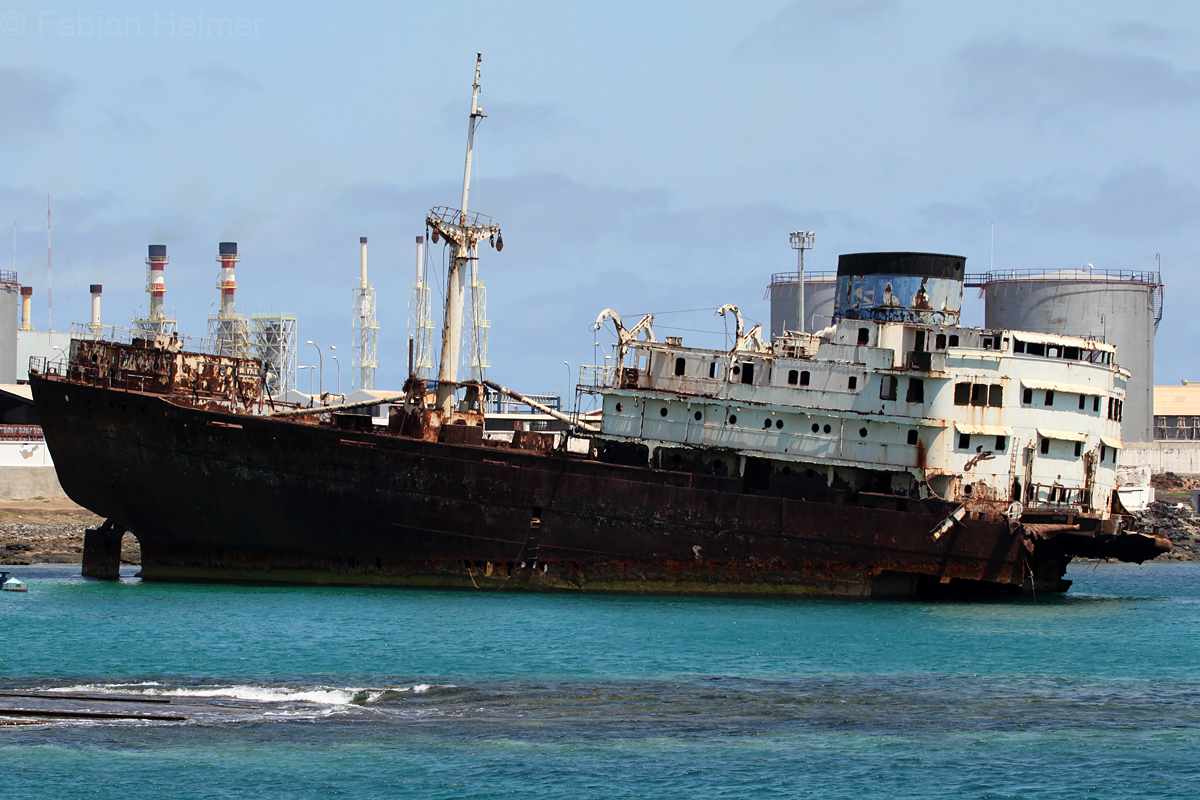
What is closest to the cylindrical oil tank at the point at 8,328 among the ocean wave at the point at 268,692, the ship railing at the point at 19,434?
the ship railing at the point at 19,434

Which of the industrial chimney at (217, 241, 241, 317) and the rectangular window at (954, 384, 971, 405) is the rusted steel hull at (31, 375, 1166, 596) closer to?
the rectangular window at (954, 384, 971, 405)

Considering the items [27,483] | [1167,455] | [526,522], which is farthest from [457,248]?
[1167,455]

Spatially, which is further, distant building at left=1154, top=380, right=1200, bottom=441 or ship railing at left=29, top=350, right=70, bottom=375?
distant building at left=1154, top=380, right=1200, bottom=441

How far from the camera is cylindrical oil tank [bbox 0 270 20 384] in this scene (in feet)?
263

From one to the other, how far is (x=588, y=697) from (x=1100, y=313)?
178ft

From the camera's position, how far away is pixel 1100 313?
69.8 metres

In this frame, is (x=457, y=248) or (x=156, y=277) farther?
(x=156, y=277)

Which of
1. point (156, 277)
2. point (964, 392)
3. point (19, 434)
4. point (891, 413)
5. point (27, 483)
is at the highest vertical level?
point (156, 277)

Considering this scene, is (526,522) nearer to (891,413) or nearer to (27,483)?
Result: (891,413)

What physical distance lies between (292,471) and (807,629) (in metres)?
12.5

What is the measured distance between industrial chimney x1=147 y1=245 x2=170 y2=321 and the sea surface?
59.0m

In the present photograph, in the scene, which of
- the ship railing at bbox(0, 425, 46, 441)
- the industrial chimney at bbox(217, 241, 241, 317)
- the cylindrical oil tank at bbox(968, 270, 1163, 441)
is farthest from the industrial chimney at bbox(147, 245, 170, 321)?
the cylindrical oil tank at bbox(968, 270, 1163, 441)

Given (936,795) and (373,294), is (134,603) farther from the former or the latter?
(373,294)

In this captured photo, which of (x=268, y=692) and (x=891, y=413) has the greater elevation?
(x=891, y=413)
